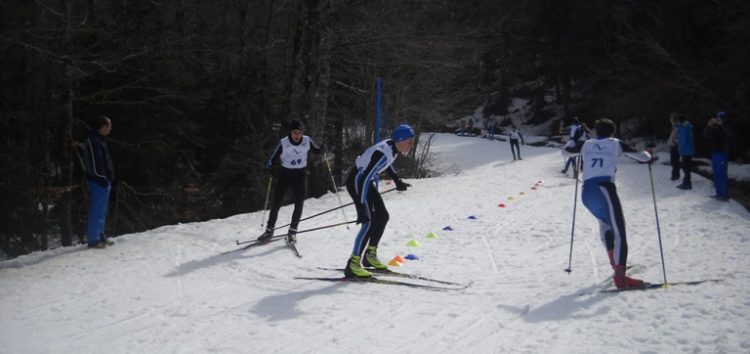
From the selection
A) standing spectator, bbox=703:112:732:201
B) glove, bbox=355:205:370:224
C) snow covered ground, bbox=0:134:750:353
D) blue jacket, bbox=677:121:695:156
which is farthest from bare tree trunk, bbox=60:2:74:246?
blue jacket, bbox=677:121:695:156

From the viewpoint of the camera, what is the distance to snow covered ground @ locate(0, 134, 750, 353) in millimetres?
4578

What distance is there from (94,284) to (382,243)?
4.13 m

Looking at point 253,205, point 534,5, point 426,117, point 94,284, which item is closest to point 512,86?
point 534,5

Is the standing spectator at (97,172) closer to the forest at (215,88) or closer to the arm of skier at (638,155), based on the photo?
the forest at (215,88)

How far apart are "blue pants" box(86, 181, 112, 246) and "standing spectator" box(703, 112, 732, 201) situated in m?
12.1

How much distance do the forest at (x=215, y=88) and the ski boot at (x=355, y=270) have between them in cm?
500

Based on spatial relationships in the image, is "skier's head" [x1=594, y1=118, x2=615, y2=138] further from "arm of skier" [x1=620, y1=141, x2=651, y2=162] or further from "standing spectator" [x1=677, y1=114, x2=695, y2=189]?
"standing spectator" [x1=677, y1=114, x2=695, y2=189]

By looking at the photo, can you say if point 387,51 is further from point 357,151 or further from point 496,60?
point 496,60

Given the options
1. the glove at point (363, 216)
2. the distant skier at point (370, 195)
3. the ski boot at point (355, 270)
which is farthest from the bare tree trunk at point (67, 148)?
the ski boot at point (355, 270)

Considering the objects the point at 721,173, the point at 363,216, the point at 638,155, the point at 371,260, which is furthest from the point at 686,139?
the point at 363,216

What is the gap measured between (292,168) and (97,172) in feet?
9.19

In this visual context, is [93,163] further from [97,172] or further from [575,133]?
[575,133]

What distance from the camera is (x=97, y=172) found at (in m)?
7.93

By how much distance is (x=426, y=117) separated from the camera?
25.3 metres
